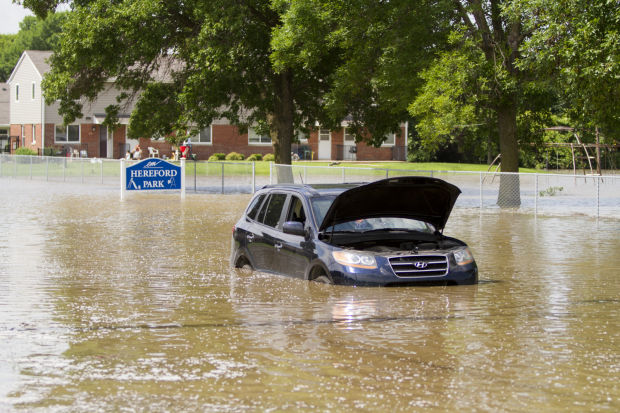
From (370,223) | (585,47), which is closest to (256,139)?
(585,47)

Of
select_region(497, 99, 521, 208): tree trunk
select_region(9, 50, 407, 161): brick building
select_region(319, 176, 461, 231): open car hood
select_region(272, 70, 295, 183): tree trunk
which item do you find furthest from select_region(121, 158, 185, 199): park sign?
select_region(9, 50, 407, 161): brick building

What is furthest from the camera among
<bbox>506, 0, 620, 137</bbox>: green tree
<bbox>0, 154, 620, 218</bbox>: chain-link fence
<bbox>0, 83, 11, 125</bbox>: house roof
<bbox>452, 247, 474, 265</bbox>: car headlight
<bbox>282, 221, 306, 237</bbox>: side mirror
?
<bbox>0, 83, 11, 125</bbox>: house roof

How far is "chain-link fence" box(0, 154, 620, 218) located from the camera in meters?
29.8

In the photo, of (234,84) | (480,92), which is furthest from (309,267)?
(234,84)

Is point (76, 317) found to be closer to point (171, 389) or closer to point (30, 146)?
point (171, 389)

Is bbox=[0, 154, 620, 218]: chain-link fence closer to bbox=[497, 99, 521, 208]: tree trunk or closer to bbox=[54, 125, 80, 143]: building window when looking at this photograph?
bbox=[497, 99, 521, 208]: tree trunk

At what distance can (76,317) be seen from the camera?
32.1ft

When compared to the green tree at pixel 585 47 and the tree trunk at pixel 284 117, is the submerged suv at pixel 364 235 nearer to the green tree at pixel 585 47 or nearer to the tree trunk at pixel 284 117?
the green tree at pixel 585 47

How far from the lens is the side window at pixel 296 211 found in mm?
12102

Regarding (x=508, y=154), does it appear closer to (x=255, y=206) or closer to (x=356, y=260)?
(x=255, y=206)

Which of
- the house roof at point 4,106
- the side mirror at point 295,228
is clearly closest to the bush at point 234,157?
the house roof at point 4,106

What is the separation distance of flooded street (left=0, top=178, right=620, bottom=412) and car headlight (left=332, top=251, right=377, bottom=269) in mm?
317

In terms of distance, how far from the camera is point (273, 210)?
12.7 m

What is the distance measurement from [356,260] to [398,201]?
116 cm
